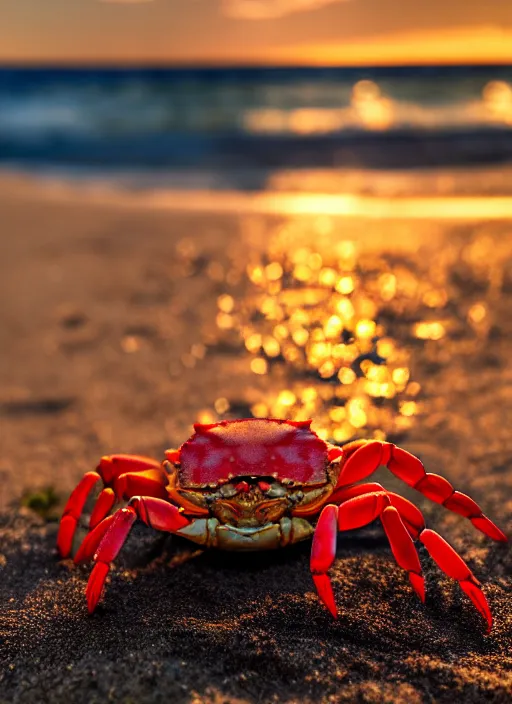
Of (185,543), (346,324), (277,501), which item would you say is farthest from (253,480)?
(346,324)

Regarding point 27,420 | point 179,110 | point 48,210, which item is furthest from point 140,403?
point 179,110

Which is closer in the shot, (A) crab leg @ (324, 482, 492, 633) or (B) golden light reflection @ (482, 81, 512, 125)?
(A) crab leg @ (324, 482, 492, 633)

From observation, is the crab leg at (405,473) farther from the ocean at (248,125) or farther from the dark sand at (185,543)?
the ocean at (248,125)

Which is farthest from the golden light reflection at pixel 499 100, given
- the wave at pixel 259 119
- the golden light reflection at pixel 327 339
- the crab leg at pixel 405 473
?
the crab leg at pixel 405 473

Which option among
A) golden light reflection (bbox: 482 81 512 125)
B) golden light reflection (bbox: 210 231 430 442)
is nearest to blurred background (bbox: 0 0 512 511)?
golden light reflection (bbox: 210 231 430 442)

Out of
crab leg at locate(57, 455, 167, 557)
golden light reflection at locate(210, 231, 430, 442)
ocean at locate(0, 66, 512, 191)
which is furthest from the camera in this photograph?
ocean at locate(0, 66, 512, 191)

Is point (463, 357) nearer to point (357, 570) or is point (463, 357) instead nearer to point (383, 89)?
point (357, 570)

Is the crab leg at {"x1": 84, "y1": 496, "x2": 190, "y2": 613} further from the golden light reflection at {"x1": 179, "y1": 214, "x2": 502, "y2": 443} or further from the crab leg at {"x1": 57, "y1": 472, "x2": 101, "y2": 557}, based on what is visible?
the golden light reflection at {"x1": 179, "y1": 214, "x2": 502, "y2": 443}
